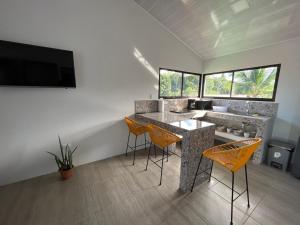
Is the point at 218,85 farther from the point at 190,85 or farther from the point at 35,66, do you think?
the point at 35,66

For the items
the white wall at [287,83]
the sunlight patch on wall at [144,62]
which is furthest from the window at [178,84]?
the white wall at [287,83]

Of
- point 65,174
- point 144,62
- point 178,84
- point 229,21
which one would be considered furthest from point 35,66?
point 229,21

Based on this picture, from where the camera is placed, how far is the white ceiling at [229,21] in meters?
1.98

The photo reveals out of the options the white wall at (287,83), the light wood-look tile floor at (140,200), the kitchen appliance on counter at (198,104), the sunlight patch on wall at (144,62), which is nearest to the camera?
the light wood-look tile floor at (140,200)

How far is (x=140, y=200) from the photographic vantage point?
168 cm

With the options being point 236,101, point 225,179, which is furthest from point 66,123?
point 236,101

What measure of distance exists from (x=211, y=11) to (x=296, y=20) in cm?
127

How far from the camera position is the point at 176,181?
2037 millimetres

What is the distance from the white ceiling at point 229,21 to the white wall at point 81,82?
37 cm

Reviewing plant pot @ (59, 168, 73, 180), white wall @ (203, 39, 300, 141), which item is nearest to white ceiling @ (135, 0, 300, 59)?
white wall @ (203, 39, 300, 141)

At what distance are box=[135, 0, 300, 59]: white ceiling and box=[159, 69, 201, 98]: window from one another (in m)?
0.85

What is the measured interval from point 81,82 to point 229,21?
9.08 feet

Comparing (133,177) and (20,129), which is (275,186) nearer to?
(133,177)

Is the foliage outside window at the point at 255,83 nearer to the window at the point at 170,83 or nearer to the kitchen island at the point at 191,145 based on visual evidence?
the window at the point at 170,83
